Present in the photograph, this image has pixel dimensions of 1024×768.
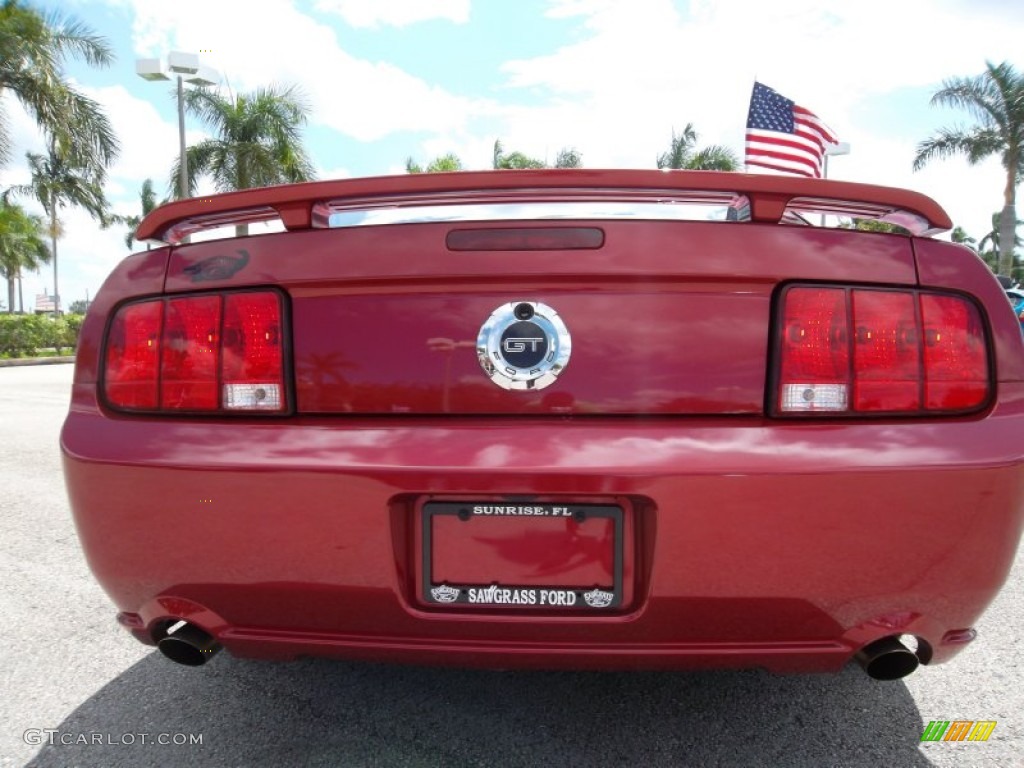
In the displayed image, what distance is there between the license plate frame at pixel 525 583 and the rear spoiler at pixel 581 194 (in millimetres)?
658

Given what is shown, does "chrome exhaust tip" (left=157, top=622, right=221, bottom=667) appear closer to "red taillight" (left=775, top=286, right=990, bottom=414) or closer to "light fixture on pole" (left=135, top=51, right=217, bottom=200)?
"red taillight" (left=775, top=286, right=990, bottom=414)

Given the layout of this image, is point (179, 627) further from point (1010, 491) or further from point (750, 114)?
point (750, 114)

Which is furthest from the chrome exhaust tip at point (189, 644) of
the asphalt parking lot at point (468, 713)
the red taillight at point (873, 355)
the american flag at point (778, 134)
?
the american flag at point (778, 134)

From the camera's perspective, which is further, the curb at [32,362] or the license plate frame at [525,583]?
the curb at [32,362]

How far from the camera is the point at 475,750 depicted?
179 cm

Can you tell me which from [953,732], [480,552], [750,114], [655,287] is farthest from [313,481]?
[750,114]

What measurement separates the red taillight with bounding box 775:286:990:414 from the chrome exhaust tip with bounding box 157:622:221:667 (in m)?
1.32

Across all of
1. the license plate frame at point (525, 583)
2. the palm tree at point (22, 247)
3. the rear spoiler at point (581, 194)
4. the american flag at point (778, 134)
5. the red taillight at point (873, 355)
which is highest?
the palm tree at point (22, 247)

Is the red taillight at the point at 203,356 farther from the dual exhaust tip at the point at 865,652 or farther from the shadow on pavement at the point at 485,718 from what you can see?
the shadow on pavement at the point at 485,718

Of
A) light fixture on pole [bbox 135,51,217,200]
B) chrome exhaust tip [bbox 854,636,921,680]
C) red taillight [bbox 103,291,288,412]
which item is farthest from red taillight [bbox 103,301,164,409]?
light fixture on pole [bbox 135,51,217,200]

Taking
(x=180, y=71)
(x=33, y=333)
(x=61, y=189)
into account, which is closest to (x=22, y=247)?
(x=61, y=189)

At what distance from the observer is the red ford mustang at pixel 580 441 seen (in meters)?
1.45

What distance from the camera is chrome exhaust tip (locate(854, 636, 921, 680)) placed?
5.00ft

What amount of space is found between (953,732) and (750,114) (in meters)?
5.77
